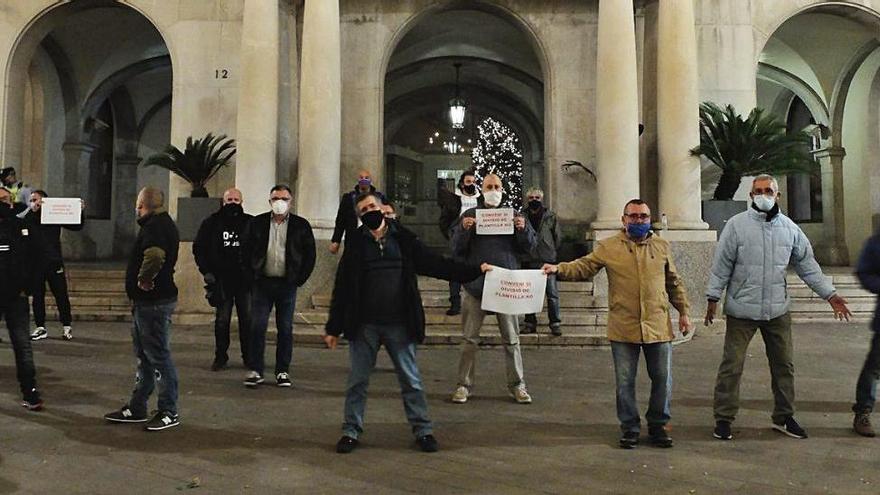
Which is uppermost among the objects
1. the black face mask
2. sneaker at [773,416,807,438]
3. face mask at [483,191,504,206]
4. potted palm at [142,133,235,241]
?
potted palm at [142,133,235,241]

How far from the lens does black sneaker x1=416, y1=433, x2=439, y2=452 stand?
415 cm

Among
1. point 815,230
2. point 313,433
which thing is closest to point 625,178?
point 313,433

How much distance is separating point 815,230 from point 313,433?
18721 millimetres

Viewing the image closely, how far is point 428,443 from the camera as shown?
164 inches

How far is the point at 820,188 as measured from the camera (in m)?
19.5

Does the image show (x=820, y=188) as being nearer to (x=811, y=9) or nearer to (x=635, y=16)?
(x=811, y=9)

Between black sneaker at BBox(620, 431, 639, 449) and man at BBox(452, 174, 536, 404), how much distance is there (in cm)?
133

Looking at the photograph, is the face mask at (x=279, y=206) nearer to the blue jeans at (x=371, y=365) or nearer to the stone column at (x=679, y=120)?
the blue jeans at (x=371, y=365)

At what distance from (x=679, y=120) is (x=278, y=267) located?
7603 mm

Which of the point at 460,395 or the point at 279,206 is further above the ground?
the point at 279,206

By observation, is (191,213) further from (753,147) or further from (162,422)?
(753,147)

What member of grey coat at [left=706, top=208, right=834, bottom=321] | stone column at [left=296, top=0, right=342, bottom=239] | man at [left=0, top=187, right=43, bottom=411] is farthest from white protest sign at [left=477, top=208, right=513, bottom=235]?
stone column at [left=296, top=0, right=342, bottom=239]

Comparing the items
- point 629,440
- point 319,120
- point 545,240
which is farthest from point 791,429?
point 319,120

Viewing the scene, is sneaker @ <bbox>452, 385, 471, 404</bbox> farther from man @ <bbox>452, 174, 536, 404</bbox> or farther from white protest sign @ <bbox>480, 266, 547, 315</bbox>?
white protest sign @ <bbox>480, 266, 547, 315</bbox>
